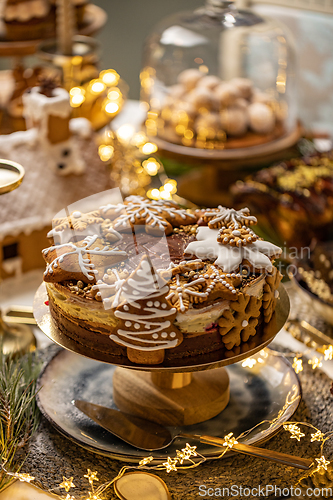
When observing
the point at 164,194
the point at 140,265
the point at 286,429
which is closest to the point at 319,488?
the point at 286,429

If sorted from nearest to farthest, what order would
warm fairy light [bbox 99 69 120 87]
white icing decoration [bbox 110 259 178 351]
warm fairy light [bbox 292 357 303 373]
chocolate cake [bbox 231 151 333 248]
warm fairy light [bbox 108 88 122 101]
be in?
1. white icing decoration [bbox 110 259 178 351]
2. warm fairy light [bbox 292 357 303 373]
3. chocolate cake [bbox 231 151 333 248]
4. warm fairy light [bbox 108 88 122 101]
5. warm fairy light [bbox 99 69 120 87]

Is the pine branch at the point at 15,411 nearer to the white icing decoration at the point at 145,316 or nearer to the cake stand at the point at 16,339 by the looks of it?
the cake stand at the point at 16,339

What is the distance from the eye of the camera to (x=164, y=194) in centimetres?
189

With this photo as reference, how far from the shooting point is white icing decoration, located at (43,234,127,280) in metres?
0.94

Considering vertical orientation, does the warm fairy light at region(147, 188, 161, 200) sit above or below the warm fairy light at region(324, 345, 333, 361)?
below

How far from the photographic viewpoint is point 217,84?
6.97 ft

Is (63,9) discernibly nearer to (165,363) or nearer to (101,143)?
(101,143)

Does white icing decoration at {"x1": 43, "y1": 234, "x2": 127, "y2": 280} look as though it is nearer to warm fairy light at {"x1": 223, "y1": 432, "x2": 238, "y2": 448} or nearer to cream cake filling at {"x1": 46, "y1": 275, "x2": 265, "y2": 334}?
cream cake filling at {"x1": 46, "y1": 275, "x2": 265, "y2": 334}

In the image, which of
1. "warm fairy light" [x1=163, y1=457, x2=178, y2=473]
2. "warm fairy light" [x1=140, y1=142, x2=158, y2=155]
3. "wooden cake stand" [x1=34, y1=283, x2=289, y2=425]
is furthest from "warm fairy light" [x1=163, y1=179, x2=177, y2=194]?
"warm fairy light" [x1=163, y1=457, x2=178, y2=473]

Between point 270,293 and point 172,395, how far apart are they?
27cm

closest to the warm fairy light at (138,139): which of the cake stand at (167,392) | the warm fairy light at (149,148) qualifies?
the warm fairy light at (149,148)

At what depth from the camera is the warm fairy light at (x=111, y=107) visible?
186cm

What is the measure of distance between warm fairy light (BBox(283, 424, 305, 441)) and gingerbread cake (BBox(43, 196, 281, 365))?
0.69 feet

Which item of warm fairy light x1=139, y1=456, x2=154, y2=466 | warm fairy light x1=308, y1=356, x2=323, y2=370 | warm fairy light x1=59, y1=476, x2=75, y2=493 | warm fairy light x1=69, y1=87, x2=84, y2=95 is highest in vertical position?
warm fairy light x1=69, y1=87, x2=84, y2=95
